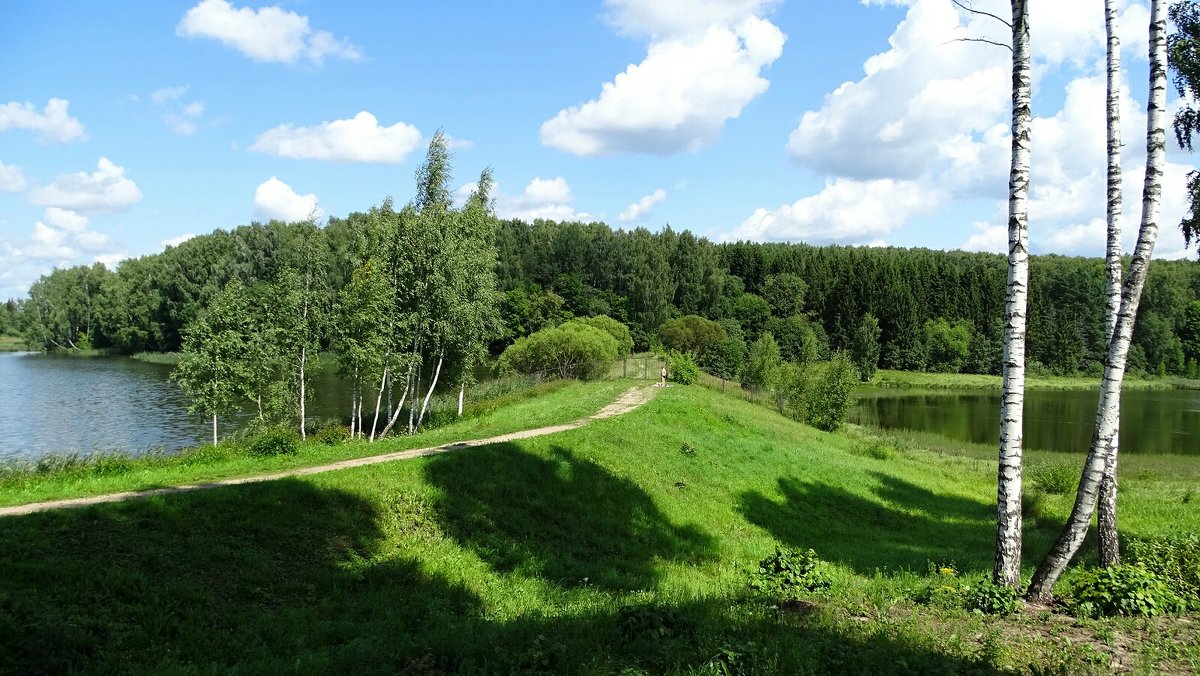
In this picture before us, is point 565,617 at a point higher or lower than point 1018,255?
lower

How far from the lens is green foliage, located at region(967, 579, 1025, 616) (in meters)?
9.05

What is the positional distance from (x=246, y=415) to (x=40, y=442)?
10.7 metres

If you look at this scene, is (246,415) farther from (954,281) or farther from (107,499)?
(954,281)

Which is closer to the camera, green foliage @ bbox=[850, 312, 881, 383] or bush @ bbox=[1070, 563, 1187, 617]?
bush @ bbox=[1070, 563, 1187, 617]

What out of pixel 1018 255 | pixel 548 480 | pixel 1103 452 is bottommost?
pixel 548 480

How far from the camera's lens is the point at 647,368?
52281 millimetres

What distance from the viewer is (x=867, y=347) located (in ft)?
340

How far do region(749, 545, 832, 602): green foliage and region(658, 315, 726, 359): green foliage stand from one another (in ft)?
251

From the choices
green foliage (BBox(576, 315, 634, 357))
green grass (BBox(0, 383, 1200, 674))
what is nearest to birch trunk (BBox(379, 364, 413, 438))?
green grass (BBox(0, 383, 1200, 674))


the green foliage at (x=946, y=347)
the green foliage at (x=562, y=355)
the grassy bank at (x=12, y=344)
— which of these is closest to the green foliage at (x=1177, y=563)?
the green foliage at (x=562, y=355)

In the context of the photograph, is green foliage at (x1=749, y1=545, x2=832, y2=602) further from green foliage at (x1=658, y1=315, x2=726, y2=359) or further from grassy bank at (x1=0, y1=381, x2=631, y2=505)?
green foliage at (x1=658, y1=315, x2=726, y2=359)

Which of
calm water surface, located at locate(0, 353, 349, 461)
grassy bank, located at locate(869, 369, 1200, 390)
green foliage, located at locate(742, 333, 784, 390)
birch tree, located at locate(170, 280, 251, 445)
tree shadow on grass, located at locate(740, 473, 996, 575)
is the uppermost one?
birch tree, located at locate(170, 280, 251, 445)

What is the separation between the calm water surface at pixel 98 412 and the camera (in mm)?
35125

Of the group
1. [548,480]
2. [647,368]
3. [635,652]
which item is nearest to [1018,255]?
[635,652]
